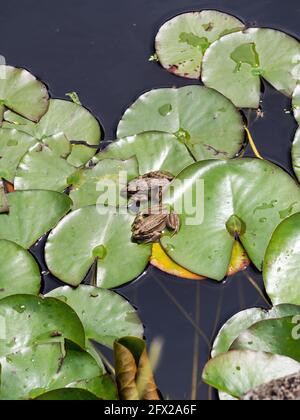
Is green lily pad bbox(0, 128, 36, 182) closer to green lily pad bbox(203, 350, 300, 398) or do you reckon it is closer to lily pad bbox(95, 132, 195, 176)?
lily pad bbox(95, 132, 195, 176)

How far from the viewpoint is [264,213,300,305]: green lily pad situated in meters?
1.96

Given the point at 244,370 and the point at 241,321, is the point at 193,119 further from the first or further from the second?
the point at 244,370

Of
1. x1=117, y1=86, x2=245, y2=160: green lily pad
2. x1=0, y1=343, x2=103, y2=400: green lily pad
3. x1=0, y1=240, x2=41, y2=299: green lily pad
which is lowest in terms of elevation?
x1=0, y1=343, x2=103, y2=400: green lily pad

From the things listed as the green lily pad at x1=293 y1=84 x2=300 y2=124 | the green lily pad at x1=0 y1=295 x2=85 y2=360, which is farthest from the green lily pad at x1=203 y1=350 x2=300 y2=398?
the green lily pad at x1=293 y1=84 x2=300 y2=124

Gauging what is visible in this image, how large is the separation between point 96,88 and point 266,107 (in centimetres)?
70

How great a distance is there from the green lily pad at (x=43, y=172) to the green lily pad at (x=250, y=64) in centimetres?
68

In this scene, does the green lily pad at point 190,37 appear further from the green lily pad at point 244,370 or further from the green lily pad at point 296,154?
the green lily pad at point 244,370

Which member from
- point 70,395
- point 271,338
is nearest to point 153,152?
point 271,338

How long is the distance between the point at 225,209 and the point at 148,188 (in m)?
0.28

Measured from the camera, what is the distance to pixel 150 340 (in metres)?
2.01

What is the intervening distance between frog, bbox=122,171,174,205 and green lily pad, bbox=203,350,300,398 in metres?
0.67

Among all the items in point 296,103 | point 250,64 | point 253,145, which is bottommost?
point 253,145

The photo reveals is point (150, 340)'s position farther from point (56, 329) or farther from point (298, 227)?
point (298, 227)

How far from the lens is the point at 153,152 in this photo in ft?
7.64
